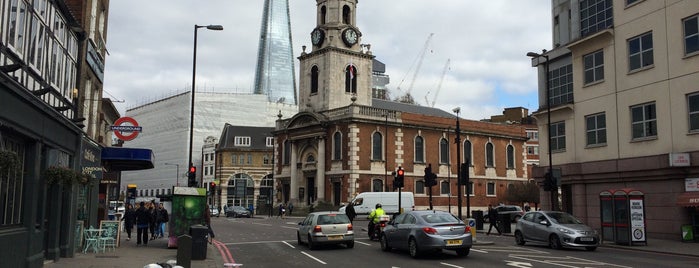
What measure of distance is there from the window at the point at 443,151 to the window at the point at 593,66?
33.0 meters

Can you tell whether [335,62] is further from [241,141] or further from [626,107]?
[626,107]

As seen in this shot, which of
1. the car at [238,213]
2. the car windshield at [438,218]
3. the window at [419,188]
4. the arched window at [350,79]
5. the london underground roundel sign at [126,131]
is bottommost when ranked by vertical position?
the car at [238,213]

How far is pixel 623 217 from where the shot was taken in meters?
22.9

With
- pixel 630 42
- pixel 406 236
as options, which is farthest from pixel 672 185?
pixel 406 236

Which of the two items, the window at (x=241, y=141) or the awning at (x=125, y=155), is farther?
the window at (x=241, y=141)

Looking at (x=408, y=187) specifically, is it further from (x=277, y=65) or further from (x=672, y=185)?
(x=277, y=65)

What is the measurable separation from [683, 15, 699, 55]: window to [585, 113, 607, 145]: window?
5646mm

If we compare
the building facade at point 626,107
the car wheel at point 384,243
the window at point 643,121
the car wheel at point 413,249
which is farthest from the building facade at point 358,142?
the car wheel at point 413,249

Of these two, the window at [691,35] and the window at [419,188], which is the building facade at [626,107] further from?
the window at [419,188]

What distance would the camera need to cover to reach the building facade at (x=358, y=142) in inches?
2295

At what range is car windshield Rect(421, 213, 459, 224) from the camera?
58.9ft

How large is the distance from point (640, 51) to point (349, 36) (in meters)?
39.6

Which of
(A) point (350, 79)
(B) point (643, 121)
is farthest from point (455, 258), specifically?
(A) point (350, 79)

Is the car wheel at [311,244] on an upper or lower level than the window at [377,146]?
lower
